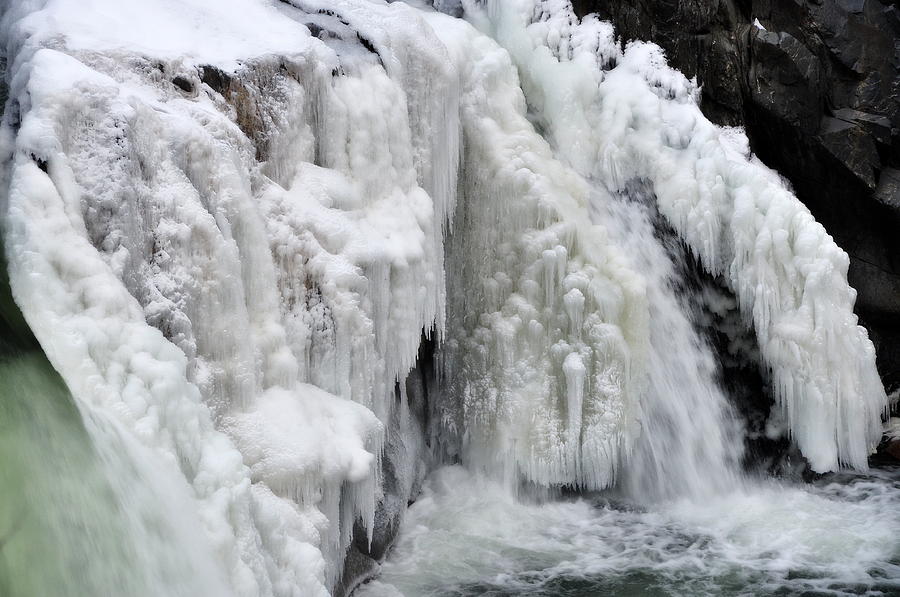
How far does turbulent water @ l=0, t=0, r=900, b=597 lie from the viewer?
3.21m

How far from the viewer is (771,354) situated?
22.7 feet

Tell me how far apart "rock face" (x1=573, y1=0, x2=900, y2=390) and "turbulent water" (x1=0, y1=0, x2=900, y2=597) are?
1.24 feet

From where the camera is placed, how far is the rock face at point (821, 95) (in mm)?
7883

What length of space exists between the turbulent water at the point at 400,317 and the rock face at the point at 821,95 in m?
0.38

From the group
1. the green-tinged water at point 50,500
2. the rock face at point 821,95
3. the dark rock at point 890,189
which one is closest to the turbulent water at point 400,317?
the green-tinged water at point 50,500

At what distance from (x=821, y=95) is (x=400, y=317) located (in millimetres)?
5035

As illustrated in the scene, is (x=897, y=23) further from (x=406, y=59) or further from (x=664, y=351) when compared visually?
(x=406, y=59)

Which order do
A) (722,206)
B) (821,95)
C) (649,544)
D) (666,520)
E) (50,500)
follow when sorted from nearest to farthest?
(50,500)
(649,544)
(666,520)
(722,206)
(821,95)

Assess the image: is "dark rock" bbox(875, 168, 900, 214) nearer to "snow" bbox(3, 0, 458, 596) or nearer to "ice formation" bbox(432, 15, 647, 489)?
"ice formation" bbox(432, 15, 647, 489)

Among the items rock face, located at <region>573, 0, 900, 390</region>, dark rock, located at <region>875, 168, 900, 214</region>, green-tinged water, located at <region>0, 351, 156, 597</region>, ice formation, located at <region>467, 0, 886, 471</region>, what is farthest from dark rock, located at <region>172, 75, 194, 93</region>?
dark rock, located at <region>875, 168, 900, 214</region>

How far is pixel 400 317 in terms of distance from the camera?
16.8 ft

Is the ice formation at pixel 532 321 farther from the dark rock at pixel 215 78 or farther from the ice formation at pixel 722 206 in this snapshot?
the dark rock at pixel 215 78

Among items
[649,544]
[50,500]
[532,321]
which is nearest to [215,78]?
[50,500]

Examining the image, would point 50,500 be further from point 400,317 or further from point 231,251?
point 400,317
